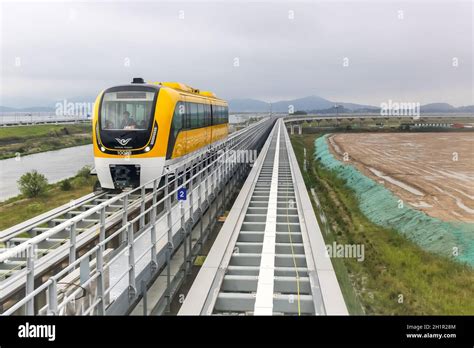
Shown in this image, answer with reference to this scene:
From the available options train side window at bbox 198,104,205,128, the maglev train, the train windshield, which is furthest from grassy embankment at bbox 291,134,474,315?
train side window at bbox 198,104,205,128

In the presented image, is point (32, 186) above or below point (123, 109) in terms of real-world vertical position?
below

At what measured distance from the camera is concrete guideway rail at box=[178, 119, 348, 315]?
6.65 metres

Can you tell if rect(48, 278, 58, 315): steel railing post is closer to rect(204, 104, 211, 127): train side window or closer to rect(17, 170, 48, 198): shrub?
rect(204, 104, 211, 127): train side window

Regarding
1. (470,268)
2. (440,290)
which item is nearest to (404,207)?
(470,268)

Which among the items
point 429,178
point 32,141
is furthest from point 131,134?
point 32,141

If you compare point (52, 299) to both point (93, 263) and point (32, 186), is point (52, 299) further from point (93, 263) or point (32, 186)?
point (32, 186)

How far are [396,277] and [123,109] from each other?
8201 millimetres

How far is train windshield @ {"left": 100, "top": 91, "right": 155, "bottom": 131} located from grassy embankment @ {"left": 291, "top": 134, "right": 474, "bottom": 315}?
5.92 m

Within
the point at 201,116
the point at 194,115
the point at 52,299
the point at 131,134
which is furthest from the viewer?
the point at 201,116

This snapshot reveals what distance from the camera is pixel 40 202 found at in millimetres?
20891

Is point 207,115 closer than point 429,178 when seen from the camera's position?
Yes

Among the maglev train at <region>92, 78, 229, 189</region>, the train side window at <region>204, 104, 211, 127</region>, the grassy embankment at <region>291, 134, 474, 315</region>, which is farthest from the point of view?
the train side window at <region>204, 104, 211, 127</region>

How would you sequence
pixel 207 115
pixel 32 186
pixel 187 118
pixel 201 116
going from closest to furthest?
1. pixel 187 118
2. pixel 201 116
3. pixel 207 115
4. pixel 32 186
